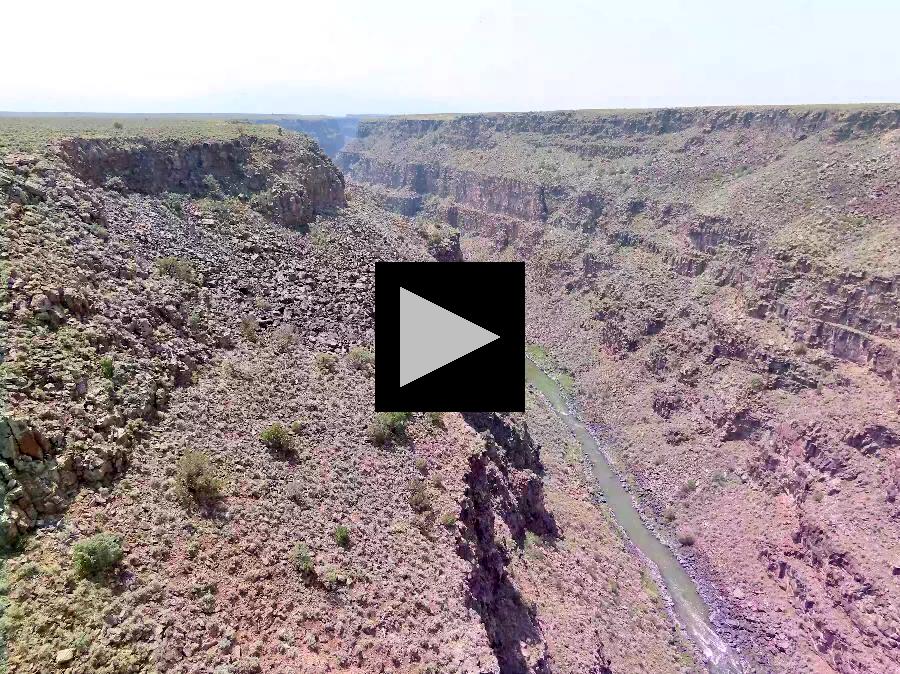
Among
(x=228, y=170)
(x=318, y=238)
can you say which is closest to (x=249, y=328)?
(x=318, y=238)

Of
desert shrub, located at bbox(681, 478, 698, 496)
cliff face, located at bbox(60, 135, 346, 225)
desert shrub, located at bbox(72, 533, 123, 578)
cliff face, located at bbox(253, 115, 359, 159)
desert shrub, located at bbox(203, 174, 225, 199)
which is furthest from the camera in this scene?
cliff face, located at bbox(253, 115, 359, 159)

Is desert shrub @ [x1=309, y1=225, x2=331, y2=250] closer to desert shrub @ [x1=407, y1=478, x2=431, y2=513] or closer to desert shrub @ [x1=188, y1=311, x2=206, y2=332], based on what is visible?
desert shrub @ [x1=188, y1=311, x2=206, y2=332]

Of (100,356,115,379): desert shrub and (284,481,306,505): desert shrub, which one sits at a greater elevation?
(100,356,115,379): desert shrub

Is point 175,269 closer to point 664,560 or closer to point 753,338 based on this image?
point 664,560

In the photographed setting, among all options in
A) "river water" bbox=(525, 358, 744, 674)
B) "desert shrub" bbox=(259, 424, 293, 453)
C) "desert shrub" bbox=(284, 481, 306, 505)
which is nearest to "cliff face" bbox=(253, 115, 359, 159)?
"river water" bbox=(525, 358, 744, 674)

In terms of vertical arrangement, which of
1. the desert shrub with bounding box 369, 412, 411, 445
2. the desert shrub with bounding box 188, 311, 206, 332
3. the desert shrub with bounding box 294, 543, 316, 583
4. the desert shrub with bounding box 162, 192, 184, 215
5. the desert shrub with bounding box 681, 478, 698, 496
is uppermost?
the desert shrub with bounding box 162, 192, 184, 215
